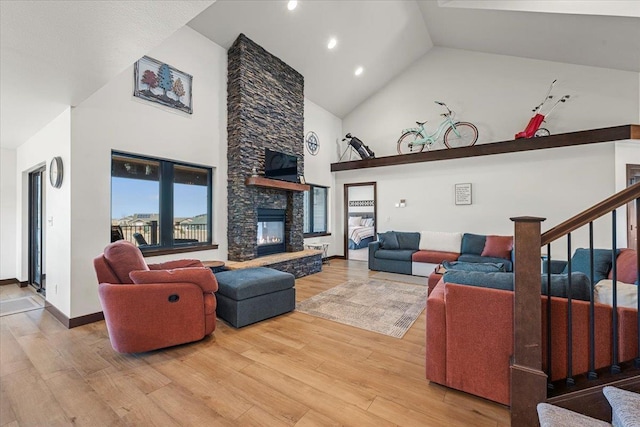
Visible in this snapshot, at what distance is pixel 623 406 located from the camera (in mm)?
1266

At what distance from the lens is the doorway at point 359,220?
7668 millimetres

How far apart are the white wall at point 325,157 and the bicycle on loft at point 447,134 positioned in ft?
6.70

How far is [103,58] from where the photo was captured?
205 centimetres

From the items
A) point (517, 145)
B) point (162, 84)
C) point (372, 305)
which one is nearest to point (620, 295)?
point (372, 305)

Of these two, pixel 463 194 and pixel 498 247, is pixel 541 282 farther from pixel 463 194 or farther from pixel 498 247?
pixel 463 194

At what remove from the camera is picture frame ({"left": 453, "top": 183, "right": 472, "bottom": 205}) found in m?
5.95

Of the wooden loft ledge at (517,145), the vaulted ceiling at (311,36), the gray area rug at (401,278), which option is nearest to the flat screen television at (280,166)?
the vaulted ceiling at (311,36)

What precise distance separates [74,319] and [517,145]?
749 cm

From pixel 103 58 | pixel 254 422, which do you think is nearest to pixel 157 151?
pixel 103 58

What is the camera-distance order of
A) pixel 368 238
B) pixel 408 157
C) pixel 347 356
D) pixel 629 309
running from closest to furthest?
pixel 629 309 < pixel 347 356 < pixel 408 157 < pixel 368 238

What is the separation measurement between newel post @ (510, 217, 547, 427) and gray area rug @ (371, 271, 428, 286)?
333cm

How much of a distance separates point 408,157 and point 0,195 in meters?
7.87

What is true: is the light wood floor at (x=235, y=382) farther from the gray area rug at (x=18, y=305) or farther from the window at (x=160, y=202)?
the window at (x=160, y=202)

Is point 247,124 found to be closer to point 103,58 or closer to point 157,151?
point 157,151
